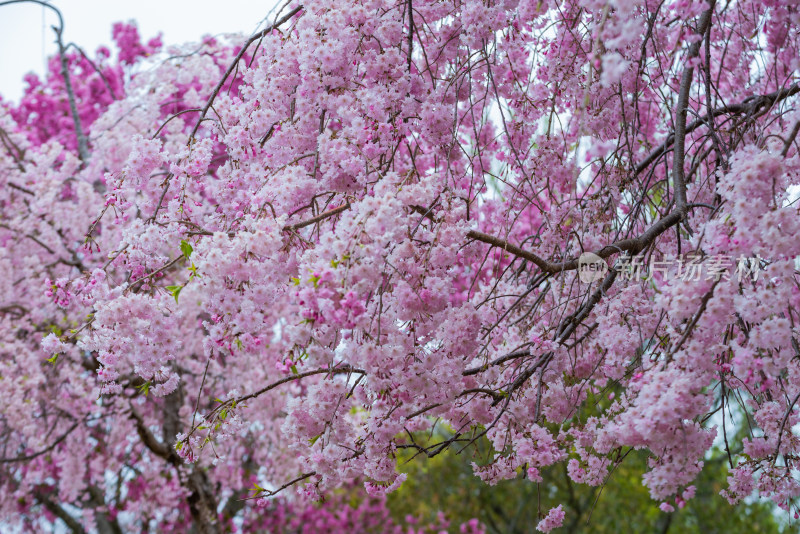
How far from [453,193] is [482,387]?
2.86 feet

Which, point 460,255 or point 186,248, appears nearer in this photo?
point 186,248

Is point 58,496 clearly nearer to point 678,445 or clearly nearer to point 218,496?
point 218,496

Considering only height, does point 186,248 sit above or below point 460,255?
above

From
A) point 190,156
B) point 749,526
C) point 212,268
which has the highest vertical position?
point 190,156

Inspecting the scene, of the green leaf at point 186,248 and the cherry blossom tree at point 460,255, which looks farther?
the green leaf at point 186,248

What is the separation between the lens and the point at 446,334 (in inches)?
99.9

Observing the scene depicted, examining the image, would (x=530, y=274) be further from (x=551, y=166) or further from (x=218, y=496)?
(x=218, y=496)

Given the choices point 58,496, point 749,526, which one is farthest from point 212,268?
point 749,526

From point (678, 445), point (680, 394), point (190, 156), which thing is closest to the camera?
point (680, 394)

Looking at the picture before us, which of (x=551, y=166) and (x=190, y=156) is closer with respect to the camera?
(x=190, y=156)

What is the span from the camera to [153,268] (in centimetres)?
282

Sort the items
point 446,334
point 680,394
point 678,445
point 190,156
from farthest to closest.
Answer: point 190,156
point 446,334
point 678,445
point 680,394

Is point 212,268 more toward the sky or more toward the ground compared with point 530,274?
more toward the ground

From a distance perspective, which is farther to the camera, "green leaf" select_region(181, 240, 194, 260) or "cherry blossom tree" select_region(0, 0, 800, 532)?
"green leaf" select_region(181, 240, 194, 260)
